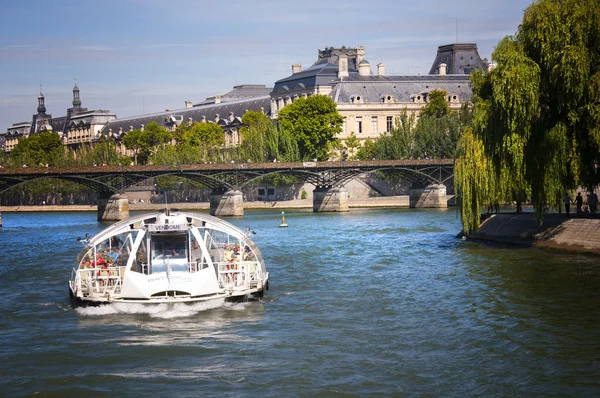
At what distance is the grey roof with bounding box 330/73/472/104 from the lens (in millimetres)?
146375

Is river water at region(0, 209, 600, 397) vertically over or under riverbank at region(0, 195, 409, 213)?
under

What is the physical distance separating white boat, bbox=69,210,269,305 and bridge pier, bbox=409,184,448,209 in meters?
75.0

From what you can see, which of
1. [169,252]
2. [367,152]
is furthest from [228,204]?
[169,252]

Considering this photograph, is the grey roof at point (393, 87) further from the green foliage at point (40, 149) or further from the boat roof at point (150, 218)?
the boat roof at point (150, 218)

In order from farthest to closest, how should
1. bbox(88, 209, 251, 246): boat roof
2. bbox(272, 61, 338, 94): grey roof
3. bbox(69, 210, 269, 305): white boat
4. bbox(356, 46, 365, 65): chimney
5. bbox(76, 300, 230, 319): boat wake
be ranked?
bbox(356, 46, 365, 65): chimney < bbox(272, 61, 338, 94): grey roof < bbox(88, 209, 251, 246): boat roof < bbox(69, 210, 269, 305): white boat < bbox(76, 300, 230, 319): boat wake

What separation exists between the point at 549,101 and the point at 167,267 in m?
20.3

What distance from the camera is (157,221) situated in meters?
32.4

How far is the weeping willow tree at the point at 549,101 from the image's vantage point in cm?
4138

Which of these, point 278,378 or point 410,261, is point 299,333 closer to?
point 278,378

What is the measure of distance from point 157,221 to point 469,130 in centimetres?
2676

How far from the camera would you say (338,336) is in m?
27.9

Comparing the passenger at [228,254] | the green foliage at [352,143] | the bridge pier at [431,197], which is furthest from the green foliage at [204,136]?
the passenger at [228,254]

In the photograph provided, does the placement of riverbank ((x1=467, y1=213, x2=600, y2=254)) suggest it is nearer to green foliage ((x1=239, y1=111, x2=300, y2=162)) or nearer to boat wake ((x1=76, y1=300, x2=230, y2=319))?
boat wake ((x1=76, y1=300, x2=230, y2=319))

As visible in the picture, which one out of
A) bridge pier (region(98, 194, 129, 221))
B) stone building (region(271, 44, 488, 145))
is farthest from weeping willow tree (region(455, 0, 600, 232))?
stone building (region(271, 44, 488, 145))
